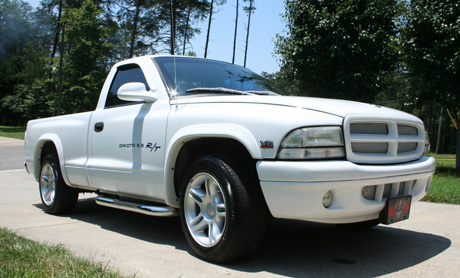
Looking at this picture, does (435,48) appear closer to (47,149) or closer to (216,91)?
(216,91)

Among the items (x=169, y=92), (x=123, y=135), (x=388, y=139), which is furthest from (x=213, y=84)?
(x=388, y=139)

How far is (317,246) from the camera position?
399cm

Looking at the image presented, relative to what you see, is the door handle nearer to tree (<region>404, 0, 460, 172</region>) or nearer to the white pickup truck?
the white pickup truck

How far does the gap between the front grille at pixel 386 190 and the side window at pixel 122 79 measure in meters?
2.60

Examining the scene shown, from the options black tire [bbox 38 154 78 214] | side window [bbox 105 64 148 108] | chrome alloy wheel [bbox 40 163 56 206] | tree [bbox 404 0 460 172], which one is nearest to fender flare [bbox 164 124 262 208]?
side window [bbox 105 64 148 108]

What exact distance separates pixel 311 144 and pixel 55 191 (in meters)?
3.81

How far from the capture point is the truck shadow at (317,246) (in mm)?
3302

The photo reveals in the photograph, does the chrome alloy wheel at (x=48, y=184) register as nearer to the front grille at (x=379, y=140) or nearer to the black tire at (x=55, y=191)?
the black tire at (x=55, y=191)

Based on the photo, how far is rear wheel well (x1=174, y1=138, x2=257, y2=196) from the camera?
3.43 m

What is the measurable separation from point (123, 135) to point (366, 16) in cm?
1295

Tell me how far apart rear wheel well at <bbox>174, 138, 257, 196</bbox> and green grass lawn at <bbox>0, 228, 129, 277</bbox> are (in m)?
1.07

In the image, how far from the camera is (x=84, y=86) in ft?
95.2

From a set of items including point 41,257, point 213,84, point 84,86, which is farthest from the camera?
point 84,86

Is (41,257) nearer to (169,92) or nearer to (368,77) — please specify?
(169,92)
